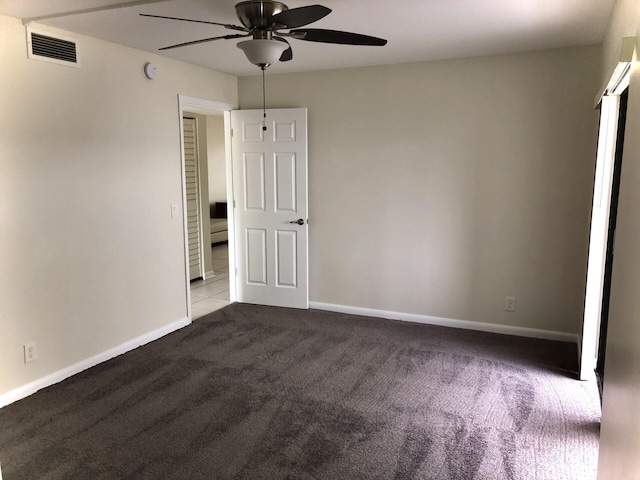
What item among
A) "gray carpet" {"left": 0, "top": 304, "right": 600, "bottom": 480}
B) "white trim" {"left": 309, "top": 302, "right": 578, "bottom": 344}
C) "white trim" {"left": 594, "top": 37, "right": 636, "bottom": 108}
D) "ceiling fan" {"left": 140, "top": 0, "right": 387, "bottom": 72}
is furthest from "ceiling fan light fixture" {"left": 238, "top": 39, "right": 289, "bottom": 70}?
"white trim" {"left": 309, "top": 302, "right": 578, "bottom": 344}

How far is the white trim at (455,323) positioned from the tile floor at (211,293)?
110 centimetres

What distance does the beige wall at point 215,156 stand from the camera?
32.5ft

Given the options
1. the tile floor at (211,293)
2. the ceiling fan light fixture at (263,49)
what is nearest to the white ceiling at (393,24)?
the ceiling fan light fixture at (263,49)

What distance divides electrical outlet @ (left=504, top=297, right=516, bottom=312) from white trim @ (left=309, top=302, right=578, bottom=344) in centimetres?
16

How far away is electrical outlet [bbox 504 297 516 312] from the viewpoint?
14.0 feet

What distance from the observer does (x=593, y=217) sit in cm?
322

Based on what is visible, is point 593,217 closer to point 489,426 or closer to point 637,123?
point 489,426

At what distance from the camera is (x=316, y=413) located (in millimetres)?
2959

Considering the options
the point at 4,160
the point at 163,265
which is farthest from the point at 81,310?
the point at 4,160

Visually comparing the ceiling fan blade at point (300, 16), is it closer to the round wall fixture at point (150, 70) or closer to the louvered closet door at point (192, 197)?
the round wall fixture at point (150, 70)

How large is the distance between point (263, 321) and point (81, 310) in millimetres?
1697

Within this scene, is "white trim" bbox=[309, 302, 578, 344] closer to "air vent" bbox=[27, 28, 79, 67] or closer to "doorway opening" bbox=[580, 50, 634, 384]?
"doorway opening" bbox=[580, 50, 634, 384]

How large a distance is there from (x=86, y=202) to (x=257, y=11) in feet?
6.43

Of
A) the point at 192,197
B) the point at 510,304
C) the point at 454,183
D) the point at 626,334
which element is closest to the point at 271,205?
the point at 192,197
